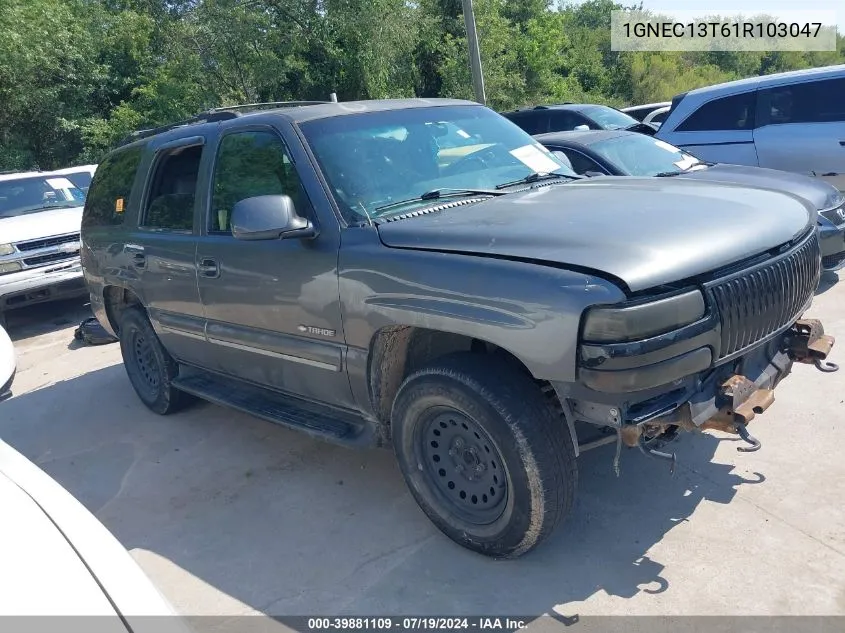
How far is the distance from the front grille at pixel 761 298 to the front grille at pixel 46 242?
8.33 m

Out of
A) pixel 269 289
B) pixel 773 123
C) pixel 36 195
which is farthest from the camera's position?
pixel 36 195

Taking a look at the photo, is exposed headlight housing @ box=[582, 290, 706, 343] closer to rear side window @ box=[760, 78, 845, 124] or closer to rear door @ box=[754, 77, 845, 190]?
rear door @ box=[754, 77, 845, 190]

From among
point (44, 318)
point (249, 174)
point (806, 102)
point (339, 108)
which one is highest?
point (339, 108)

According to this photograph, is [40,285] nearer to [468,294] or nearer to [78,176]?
[78,176]

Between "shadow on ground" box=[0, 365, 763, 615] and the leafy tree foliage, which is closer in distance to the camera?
"shadow on ground" box=[0, 365, 763, 615]

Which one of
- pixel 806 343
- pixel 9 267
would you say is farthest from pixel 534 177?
pixel 9 267

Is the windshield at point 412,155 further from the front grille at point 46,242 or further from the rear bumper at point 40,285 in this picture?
the front grille at point 46,242

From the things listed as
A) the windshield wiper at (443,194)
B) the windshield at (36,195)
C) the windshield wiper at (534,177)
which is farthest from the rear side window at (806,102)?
the windshield at (36,195)

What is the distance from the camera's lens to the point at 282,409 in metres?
4.11

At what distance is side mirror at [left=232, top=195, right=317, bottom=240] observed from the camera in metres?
3.42

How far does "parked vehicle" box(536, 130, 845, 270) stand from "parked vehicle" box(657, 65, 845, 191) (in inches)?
54.5

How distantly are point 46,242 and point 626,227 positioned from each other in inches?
315

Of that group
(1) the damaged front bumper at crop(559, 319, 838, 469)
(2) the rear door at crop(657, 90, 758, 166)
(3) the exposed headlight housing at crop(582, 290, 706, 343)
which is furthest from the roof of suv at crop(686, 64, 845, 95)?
(3) the exposed headlight housing at crop(582, 290, 706, 343)

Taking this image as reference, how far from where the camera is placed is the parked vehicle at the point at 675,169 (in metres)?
6.02
